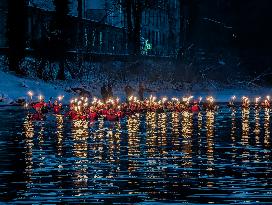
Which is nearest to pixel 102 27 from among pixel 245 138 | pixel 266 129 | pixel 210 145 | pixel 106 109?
pixel 106 109

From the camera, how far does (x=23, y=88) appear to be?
178ft

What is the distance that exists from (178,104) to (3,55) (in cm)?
2220

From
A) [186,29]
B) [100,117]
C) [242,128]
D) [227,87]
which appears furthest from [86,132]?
[186,29]

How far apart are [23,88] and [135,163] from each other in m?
35.4

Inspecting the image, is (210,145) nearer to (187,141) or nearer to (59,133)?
(187,141)

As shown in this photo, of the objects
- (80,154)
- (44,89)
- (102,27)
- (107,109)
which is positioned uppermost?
(102,27)

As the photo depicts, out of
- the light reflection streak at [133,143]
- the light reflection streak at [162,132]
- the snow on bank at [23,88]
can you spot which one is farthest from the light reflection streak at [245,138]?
the snow on bank at [23,88]

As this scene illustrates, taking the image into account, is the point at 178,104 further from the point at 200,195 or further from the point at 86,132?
the point at 200,195

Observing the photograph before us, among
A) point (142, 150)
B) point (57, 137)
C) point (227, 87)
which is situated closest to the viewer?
point (142, 150)

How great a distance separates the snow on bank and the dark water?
18917mm

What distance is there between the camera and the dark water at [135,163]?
14977 millimetres

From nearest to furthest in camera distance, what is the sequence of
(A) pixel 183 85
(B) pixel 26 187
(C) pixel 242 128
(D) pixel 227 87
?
1. (B) pixel 26 187
2. (C) pixel 242 128
3. (A) pixel 183 85
4. (D) pixel 227 87

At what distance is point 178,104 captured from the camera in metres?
44.7

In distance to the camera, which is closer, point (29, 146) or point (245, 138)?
point (29, 146)
